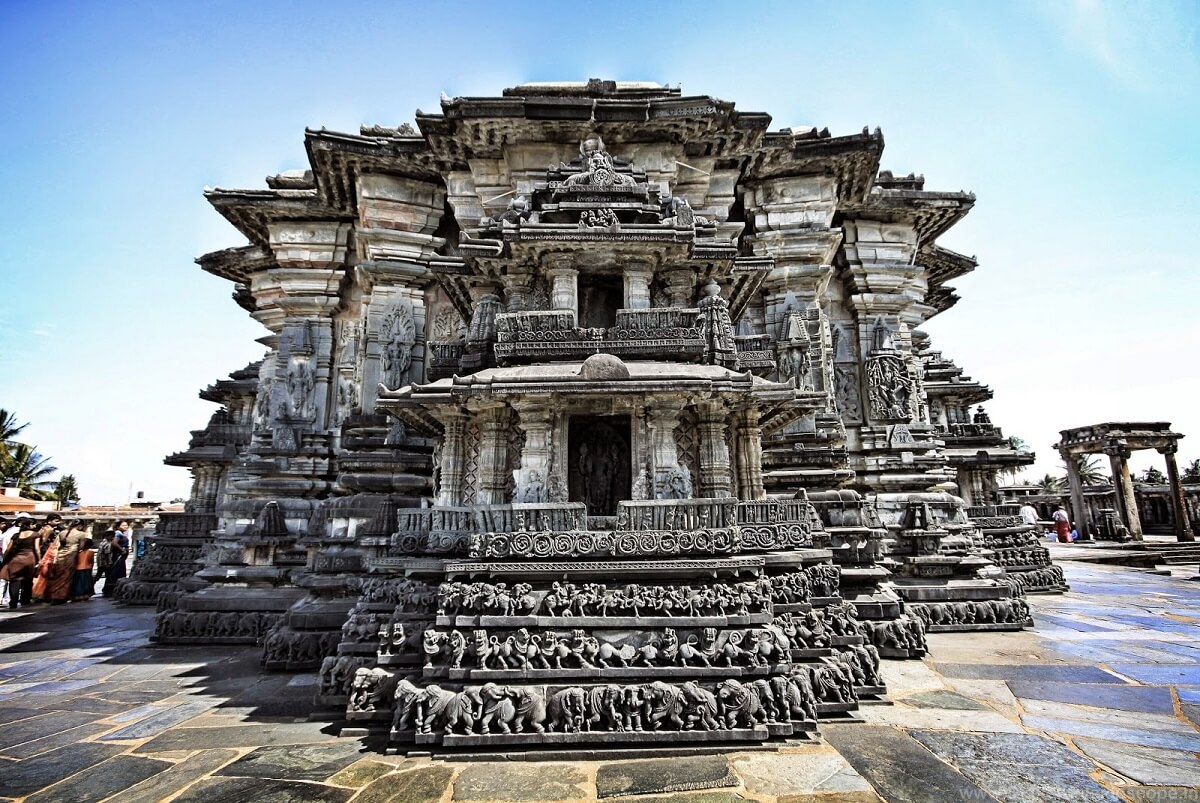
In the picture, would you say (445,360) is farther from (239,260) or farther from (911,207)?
(911,207)

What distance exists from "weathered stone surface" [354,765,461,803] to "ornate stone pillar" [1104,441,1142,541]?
113ft

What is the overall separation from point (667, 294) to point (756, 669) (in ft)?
17.3

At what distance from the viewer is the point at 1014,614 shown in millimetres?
10219

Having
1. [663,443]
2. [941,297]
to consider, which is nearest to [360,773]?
[663,443]

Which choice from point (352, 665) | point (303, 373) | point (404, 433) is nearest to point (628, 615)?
point (352, 665)

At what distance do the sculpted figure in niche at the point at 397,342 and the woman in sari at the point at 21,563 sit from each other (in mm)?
11713

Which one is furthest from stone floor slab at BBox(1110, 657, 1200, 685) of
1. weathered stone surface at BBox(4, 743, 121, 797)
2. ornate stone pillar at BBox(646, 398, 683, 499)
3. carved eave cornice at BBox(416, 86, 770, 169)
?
weathered stone surface at BBox(4, 743, 121, 797)

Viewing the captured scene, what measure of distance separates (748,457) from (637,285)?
2912mm

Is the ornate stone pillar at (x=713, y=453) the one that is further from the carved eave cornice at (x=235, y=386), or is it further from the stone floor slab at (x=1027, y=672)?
the carved eave cornice at (x=235, y=386)

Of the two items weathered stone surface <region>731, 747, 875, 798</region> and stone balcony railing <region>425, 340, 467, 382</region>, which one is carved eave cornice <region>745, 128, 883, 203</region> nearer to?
stone balcony railing <region>425, 340, 467, 382</region>

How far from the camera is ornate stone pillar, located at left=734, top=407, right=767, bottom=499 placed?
747 cm

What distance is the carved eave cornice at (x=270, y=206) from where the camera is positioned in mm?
13547

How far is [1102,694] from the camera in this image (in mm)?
6543

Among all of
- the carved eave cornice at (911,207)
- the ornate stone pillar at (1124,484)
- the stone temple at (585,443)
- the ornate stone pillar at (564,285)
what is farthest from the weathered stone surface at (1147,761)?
the ornate stone pillar at (1124,484)
